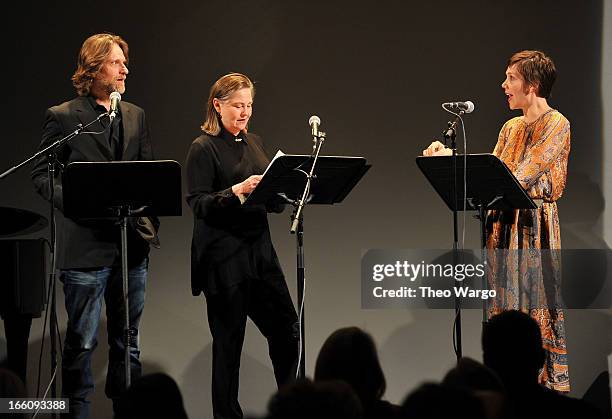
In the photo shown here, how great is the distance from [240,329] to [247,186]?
2.62 feet

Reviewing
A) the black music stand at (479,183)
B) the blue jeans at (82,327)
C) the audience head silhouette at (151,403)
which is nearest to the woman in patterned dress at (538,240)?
the black music stand at (479,183)

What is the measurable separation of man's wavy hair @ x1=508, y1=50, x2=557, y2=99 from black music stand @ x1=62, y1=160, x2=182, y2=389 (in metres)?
2.12

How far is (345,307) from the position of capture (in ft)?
21.1

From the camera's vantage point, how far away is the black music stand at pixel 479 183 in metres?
4.70

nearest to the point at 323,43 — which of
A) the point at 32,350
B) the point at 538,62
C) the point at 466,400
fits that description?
the point at 538,62

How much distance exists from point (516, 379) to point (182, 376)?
3560 millimetres

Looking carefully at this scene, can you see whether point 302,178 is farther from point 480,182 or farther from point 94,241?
point 94,241

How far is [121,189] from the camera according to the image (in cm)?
442

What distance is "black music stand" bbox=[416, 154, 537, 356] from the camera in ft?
15.4

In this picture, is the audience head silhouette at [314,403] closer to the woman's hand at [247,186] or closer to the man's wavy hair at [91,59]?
the woman's hand at [247,186]

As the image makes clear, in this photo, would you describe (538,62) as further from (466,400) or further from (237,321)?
(466,400)

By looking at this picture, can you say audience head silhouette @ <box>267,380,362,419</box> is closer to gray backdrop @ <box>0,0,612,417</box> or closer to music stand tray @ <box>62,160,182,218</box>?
music stand tray @ <box>62,160,182,218</box>

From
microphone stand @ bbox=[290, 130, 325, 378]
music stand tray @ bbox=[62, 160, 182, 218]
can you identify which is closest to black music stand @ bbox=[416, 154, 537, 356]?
microphone stand @ bbox=[290, 130, 325, 378]

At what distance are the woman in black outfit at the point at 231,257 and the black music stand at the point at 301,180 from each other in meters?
0.30
